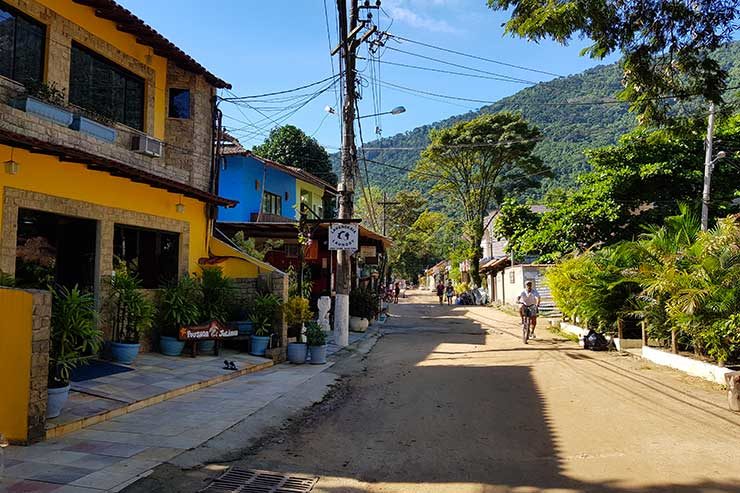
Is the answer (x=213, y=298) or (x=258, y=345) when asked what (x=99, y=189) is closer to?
(x=213, y=298)

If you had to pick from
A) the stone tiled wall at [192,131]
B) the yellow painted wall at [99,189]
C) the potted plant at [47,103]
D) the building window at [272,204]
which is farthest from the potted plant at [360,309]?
the potted plant at [47,103]

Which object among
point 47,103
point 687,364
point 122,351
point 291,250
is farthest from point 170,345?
point 687,364

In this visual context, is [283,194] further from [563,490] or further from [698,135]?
[563,490]

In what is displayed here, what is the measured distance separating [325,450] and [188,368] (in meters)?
4.87

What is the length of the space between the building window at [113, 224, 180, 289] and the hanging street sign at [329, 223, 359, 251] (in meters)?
3.85

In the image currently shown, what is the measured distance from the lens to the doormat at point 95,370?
815cm

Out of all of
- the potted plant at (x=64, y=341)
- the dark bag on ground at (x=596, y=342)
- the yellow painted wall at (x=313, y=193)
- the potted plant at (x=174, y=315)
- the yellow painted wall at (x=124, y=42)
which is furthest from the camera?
the yellow painted wall at (x=313, y=193)

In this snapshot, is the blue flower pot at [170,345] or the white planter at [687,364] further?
the blue flower pot at [170,345]

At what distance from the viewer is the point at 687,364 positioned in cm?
1041

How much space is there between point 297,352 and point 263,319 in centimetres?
104

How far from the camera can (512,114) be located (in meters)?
36.7

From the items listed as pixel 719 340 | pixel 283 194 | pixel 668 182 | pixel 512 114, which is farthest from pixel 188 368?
pixel 512 114

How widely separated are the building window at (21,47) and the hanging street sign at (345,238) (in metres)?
7.17

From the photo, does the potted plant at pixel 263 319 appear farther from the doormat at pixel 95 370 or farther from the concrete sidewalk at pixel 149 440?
the doormat at pixel 95 370
